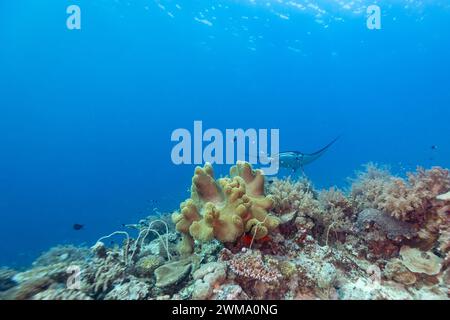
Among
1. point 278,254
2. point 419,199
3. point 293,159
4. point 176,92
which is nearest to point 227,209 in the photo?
point 278,254

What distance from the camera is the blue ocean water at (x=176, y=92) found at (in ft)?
156

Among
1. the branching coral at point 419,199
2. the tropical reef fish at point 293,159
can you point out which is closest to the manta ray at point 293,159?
the tropical reef fish at point 293,159

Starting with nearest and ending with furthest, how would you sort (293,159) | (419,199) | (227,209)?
1. (227,209)
2. (419,199)
3. (293,159)

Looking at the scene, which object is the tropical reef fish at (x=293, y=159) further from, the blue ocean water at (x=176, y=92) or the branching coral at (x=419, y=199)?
the blue ocean water at (x=176, y=92)

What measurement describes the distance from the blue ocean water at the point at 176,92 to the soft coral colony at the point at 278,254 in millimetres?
38297

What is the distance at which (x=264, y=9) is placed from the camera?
3953 cm

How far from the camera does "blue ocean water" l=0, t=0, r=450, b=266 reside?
47.6m

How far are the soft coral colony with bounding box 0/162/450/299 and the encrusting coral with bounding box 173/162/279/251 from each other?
0.05ft

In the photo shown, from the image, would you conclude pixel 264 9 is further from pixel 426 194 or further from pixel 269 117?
pixel 269 117

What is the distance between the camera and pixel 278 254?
172 inches

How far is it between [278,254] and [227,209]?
3.46 feet

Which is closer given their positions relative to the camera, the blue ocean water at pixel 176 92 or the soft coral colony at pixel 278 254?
the soft coral colony at pixel 278 254

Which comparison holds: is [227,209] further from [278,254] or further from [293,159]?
[293,159]

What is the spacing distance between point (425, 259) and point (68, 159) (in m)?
109
